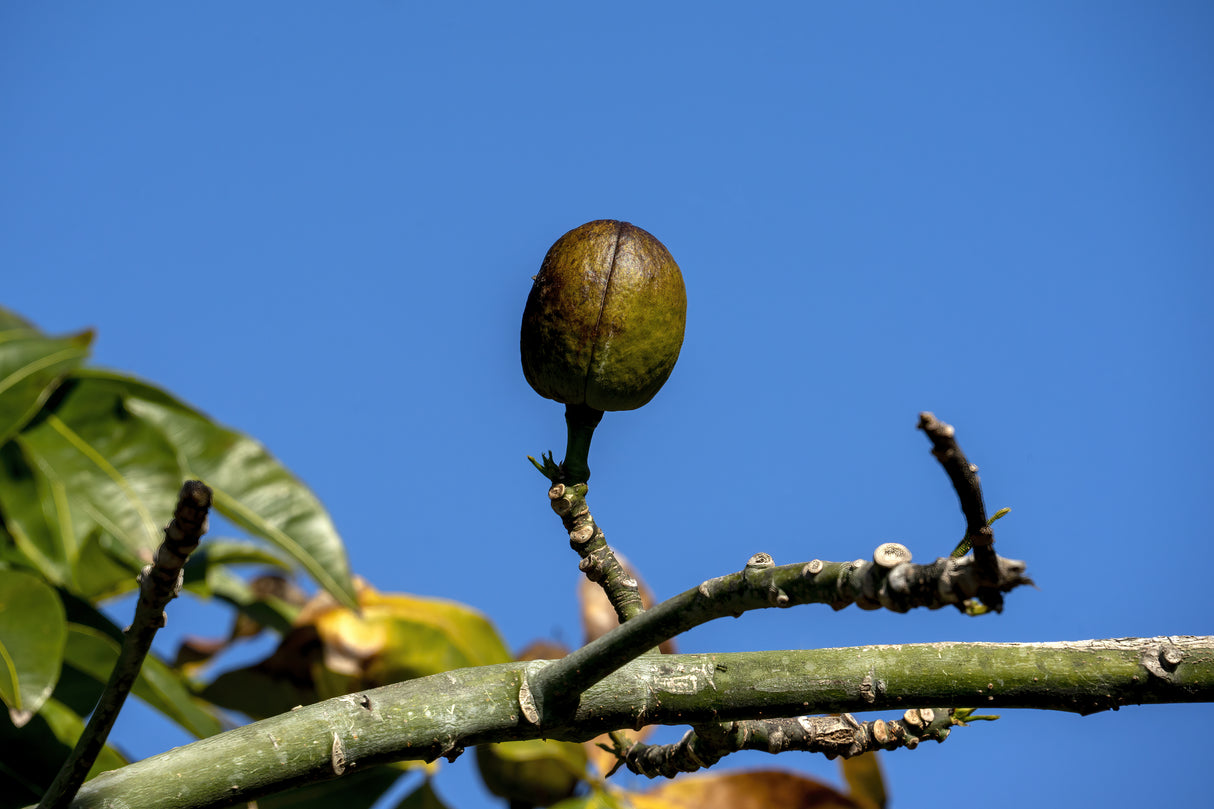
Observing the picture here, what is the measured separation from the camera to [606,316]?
160 cm

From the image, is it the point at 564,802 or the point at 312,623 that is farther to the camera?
the point at 312,623

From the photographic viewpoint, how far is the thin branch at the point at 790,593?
1.01m

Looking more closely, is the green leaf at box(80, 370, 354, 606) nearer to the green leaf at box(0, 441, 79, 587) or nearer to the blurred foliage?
the blurred foliage

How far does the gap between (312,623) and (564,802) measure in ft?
2.92

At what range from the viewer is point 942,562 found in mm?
1018

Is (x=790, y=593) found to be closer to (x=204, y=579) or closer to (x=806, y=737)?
(x=806, y=737)

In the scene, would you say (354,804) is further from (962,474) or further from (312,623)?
(962,474)

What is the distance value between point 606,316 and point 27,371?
1.97m

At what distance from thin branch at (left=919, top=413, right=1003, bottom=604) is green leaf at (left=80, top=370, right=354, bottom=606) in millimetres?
2387

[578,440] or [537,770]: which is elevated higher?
[578,440]

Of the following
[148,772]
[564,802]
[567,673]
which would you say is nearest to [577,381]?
[567,673]

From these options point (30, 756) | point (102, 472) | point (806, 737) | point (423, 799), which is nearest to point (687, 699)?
point (806, 737)

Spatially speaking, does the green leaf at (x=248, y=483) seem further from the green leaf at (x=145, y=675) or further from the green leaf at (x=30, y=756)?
the green leaf at (x=30, y=756)

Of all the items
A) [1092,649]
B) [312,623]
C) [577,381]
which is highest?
[312,623]
